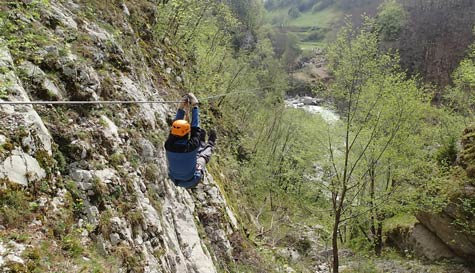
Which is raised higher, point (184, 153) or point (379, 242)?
point (184, 153)

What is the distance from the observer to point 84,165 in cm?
641

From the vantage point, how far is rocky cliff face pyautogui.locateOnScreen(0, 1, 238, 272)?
16.3ft

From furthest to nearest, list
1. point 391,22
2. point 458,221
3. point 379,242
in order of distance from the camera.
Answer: point 391,22 < point 379,242 < point 458,221

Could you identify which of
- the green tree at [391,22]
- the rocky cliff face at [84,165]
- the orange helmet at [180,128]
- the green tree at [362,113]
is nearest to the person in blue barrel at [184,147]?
the orange helmet at [180,128]

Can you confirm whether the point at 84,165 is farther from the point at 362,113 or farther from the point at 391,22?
the point at 391,22

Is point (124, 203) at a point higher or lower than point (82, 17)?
lower

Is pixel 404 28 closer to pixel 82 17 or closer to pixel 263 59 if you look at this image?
pixel 263 59

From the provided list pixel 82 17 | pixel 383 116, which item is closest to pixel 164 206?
pixel 82 17

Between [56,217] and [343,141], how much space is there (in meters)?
13.2

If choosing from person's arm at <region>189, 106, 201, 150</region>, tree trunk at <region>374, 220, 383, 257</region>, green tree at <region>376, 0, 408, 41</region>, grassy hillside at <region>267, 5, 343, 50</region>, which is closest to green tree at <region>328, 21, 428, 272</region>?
tree trunk at <region>374, 220, 383, 257</region>

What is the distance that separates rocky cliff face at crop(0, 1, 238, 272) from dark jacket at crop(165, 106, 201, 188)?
3.84ft

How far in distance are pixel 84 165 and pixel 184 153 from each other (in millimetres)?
1939

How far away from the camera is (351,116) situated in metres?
14.9

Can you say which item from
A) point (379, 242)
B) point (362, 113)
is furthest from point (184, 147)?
point (379, 242)
